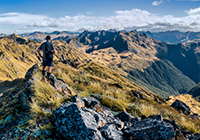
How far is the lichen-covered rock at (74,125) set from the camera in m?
5.74

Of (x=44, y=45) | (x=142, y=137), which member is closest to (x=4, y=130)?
(x=142, y=137)

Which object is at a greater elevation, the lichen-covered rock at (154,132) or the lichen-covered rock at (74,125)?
the lichen-covered rock at (74,125)

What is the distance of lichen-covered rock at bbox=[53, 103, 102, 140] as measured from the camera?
18.8 feet

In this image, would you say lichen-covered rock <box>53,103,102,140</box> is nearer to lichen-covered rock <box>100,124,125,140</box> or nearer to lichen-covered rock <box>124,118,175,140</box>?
lichen-covered rock <box>100,124,125,140</box>

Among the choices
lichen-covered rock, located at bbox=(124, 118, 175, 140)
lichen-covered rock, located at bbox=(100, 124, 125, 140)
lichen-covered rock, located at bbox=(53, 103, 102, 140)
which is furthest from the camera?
lichen-covered rock, located at bbox=(124, 118, 175, 140)

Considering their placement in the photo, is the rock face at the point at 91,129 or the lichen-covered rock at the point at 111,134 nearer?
the rock face at the point at 91,129

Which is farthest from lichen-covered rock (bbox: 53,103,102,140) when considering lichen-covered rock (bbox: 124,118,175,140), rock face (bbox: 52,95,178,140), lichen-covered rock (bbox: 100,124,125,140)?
lichen-covered rock (bbox: 124,118,175,140)

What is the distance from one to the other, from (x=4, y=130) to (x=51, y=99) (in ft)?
8.85

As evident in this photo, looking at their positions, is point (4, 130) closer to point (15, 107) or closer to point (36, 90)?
point (15, 107)

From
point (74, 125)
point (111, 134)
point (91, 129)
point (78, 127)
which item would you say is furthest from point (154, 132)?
point (74, 125)

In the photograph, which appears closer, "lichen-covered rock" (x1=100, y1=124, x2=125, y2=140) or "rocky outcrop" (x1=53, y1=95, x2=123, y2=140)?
"rocky outcrop" (x1=53, y1=95, x2=123, y2=140)

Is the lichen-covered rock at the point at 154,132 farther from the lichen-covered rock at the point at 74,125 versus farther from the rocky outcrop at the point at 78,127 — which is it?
the lichen-covered rock at the point at 74,125

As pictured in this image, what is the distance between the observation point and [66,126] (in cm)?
607

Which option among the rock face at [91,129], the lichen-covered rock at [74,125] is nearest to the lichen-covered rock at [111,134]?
the rock face at [91,129]
